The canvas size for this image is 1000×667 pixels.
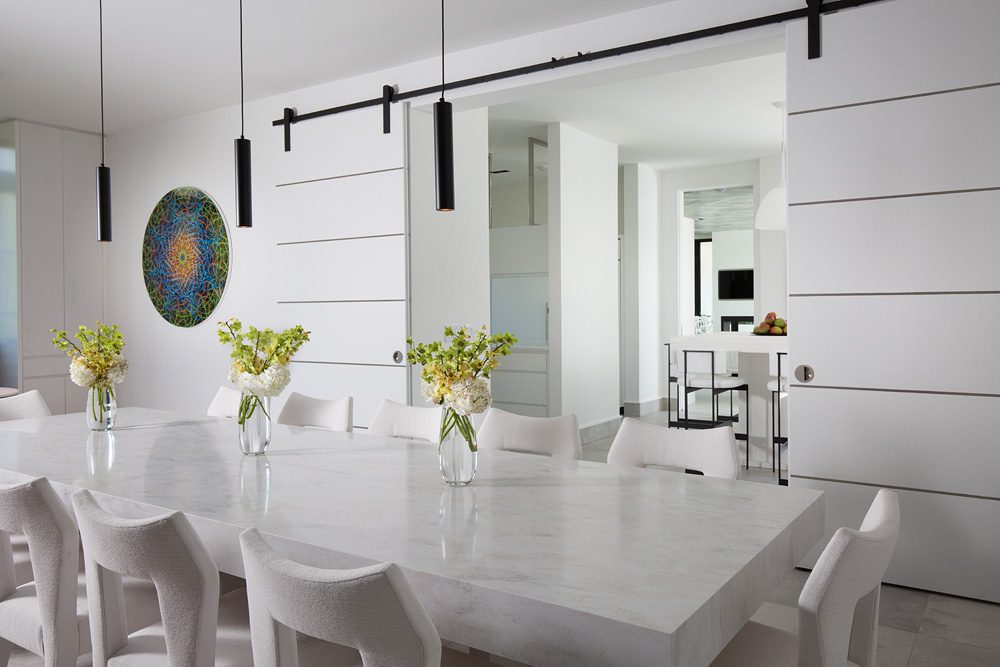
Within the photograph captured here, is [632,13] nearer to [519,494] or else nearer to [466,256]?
[466,256]

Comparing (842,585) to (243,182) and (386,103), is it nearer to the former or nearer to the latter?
(243,182)

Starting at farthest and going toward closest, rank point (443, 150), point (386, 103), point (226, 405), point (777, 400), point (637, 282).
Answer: point (637, 282), point (777, 400), point (386, 103), point (226, 405), point (443, 150)

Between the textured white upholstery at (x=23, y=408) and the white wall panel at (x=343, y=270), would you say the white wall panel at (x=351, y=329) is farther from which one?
the textured white upholstery at (x=23, y=408)

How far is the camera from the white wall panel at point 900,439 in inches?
115

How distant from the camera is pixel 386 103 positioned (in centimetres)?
454

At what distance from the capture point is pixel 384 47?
424 centimetres

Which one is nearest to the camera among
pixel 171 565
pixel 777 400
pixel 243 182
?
pixel 171 565

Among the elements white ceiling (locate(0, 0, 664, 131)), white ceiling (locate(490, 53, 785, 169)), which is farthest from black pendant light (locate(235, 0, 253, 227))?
white ceiling (locate(490, 53, 785, 169))

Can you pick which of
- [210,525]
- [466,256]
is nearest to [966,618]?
[210,525]

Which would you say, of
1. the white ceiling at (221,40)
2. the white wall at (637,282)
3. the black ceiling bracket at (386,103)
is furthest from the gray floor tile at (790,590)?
the white wall at (637,282)

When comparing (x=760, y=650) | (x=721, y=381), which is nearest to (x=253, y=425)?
(x=760, y=650)

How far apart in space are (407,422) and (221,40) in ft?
8.19

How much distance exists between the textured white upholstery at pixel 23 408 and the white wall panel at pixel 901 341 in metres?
3.50

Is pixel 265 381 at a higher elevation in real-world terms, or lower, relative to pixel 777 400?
higher
